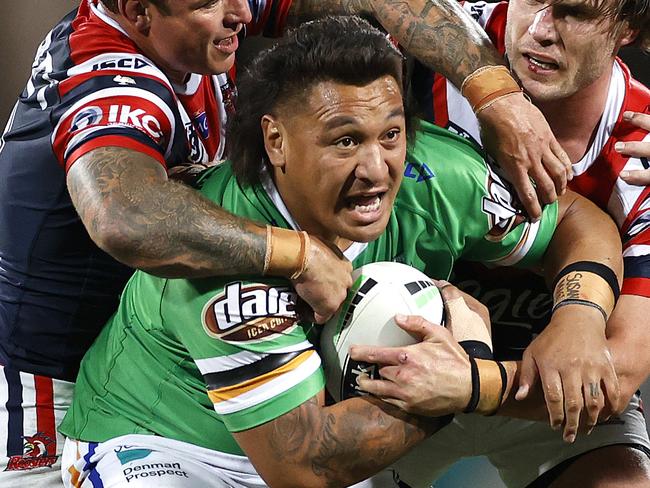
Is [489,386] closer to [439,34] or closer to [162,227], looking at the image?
[162,227]

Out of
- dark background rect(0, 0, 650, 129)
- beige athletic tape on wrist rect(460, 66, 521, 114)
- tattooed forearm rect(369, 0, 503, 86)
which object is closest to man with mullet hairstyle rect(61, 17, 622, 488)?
beige athletic tape on wrist rect(460, 66, 521, 114)

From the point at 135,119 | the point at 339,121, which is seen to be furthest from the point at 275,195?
the point at 135,119

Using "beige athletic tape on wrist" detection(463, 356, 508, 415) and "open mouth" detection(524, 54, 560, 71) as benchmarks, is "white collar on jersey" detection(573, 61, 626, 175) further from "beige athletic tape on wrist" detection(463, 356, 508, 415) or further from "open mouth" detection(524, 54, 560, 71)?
"beige athletic tape on wrist" detection(463, 356, 508, 415)

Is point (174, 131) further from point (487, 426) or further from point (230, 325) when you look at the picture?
point (487, 426)

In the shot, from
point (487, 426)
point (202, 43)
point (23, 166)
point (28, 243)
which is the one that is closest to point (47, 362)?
point (28, 243)

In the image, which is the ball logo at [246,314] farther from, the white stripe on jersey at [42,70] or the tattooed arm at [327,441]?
the white stripe on jersey at [42,70]

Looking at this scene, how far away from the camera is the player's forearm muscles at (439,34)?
245 centimetres

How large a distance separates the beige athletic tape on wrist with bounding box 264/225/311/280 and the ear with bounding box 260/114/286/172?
16cm

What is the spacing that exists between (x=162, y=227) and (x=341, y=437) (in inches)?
20.2

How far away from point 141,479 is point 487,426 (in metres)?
0.95

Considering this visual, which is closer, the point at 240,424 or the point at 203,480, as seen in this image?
the point at 240,424

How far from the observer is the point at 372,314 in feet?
6.81

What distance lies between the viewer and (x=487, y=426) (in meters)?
2.74

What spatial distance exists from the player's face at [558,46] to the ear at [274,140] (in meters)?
0.72
